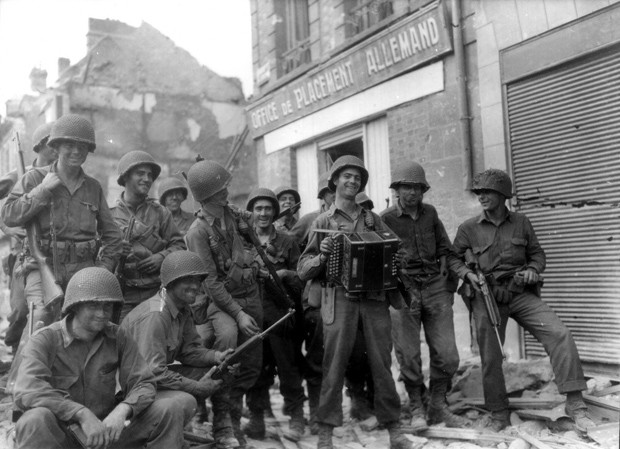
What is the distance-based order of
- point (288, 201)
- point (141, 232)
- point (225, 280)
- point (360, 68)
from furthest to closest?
point (360, 68) → point (288, 201) → point (141, 232) → point (225, 280)

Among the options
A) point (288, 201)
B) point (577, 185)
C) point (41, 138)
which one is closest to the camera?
point (41, 138)

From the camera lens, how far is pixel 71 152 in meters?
5.21

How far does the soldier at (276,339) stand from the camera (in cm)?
596

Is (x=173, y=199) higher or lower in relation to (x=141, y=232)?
higher

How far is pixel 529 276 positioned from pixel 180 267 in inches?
116

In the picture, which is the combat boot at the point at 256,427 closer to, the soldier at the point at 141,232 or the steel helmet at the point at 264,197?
the soldier at the point at 141,232

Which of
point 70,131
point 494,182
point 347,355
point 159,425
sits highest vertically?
point 70,131

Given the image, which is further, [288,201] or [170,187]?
[170,187]

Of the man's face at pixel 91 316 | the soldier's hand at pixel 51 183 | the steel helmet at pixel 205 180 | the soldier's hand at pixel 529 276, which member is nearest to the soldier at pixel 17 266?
the soldier's hand at pixel 51 183

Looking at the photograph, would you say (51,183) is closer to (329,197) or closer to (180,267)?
(180,267)

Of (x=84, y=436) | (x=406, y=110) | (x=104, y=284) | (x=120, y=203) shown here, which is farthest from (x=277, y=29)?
(x=84, y=436)

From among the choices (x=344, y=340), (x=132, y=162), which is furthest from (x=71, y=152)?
(x=344, y=340)

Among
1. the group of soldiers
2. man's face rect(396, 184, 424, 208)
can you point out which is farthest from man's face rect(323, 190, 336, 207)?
man's face rect(396, 184, 424, 208)

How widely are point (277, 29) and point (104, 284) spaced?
28.3 feet
